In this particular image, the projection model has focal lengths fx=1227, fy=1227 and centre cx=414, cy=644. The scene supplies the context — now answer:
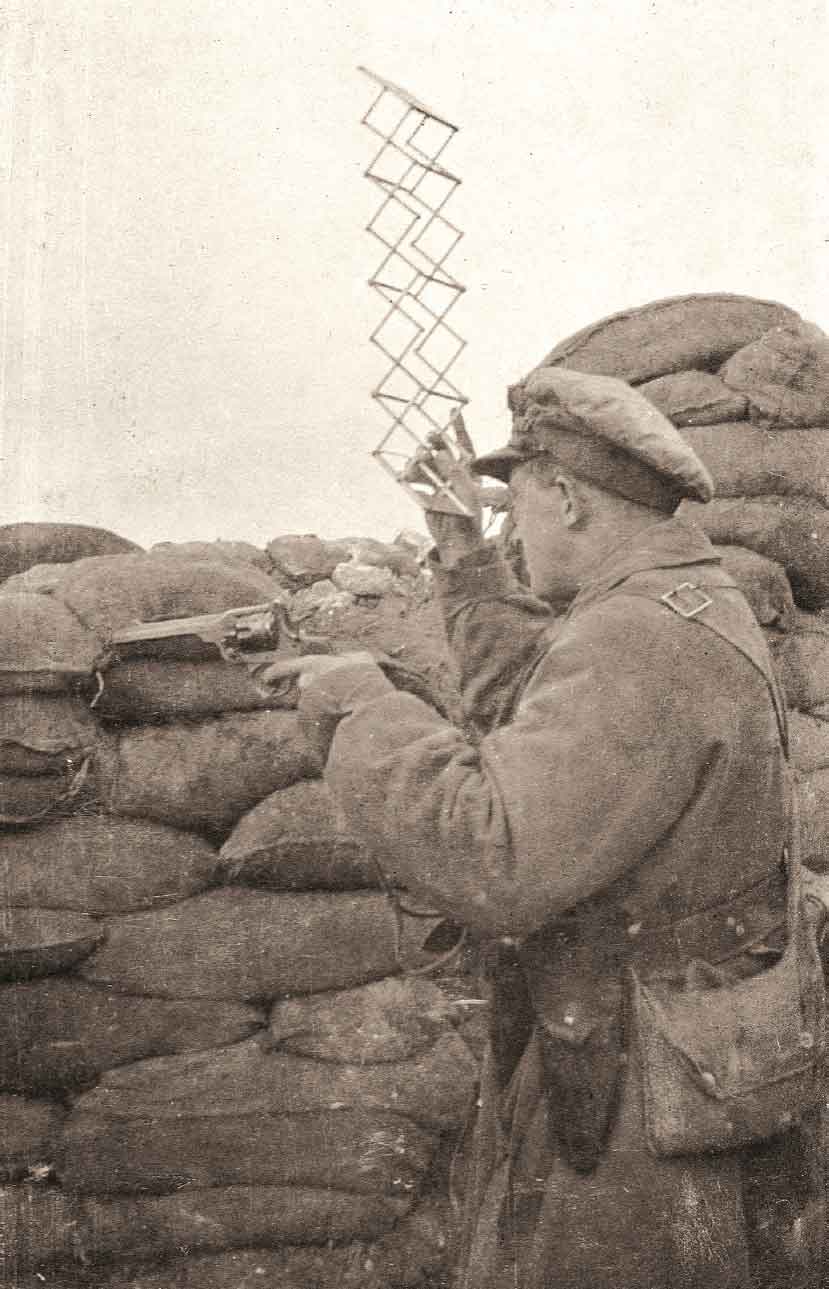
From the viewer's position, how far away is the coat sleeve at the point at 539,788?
1637mm

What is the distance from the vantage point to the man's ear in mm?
1936

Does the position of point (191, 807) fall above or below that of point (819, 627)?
below

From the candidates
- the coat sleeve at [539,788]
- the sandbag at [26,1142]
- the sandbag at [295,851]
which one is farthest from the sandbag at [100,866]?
the coat sleeve at [539,788]

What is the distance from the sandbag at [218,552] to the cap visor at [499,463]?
1.61 metres

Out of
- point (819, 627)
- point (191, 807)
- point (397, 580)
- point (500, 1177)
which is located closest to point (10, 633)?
point (191, 807)

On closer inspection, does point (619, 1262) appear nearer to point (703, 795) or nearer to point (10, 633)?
point (703, 795)

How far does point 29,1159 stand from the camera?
316 cm

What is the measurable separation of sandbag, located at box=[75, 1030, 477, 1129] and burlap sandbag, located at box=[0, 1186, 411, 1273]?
220 millimetres

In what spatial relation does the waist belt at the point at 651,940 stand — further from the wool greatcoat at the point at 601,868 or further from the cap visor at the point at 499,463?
the cap visor at the point at 499,463

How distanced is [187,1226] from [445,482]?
208 centimetres

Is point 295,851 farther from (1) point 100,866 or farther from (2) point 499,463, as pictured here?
(2) point 499,463

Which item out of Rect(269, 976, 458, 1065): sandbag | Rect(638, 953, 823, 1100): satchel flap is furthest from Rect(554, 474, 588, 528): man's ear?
Rect(269, 976, 458, 1065): sandbag

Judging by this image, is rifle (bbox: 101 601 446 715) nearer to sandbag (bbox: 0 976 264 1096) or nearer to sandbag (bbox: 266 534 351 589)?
sandbag (bbox: 0 976 264 1096)

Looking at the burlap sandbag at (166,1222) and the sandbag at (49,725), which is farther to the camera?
the sandbag at (49,725)
